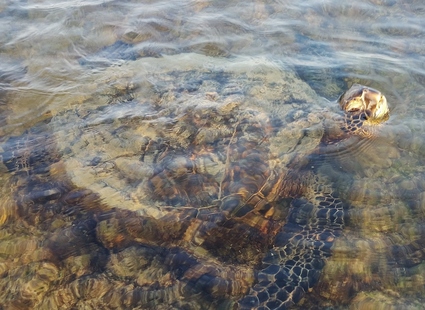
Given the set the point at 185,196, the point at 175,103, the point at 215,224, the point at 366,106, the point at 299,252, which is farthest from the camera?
the point at 175,103

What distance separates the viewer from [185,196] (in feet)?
10.8

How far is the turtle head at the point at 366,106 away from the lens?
13.5 ft

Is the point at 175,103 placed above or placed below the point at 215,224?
above

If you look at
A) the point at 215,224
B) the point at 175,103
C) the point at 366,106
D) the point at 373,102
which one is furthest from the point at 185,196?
the point at 373,102

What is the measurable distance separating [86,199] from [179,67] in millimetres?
2307

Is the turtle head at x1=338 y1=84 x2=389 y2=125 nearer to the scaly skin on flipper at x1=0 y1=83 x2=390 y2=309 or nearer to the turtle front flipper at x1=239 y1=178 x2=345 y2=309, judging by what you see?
the scaly skin on flipper at x1=0 y1=83 x2=390 y2=309

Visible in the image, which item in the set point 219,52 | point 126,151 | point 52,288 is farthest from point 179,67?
point 52,288

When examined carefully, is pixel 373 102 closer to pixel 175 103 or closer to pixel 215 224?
pixel 175 103

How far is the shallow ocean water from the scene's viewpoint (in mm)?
2795

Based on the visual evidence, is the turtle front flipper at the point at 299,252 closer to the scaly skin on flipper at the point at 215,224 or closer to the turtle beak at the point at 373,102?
the scaly skin on flipper at the point at 215,224

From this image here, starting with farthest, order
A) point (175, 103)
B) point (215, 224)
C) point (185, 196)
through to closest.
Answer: point (175, 103), point (185, 196), point (215, 224)

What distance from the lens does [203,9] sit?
21.8 feet

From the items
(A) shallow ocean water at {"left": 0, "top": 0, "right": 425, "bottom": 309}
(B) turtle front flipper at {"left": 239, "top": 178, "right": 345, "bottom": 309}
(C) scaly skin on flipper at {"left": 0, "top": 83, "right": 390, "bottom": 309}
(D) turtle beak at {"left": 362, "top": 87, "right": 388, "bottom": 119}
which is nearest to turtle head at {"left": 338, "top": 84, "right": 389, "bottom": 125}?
(D) turtle beak at {"left": 362, "top": 87, "right": 388, "bottom": 119}

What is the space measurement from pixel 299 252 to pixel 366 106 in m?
2.00
